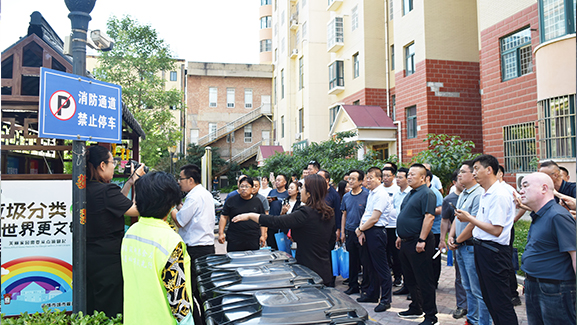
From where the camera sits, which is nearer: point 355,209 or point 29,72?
point 29,72

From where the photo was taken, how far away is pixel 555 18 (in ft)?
33.4

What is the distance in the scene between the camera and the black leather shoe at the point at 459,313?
18.7ft

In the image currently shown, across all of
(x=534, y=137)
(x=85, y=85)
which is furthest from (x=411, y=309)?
(x=534, y=137)

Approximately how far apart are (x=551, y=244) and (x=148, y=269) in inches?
135

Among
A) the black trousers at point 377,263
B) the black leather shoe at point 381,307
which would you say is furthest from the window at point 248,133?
the black leather shoe at point 381,307

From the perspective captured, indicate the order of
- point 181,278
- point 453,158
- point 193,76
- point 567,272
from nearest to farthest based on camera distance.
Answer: point 181,278, point 567,272, point 453,158, point 193,76

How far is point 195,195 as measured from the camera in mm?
5105

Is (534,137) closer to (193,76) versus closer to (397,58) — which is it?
(397,58)

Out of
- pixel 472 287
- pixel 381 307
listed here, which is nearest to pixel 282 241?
pixel 381 307

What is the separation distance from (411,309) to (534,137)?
9001mm

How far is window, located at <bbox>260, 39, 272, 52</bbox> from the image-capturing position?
44656 millimetres

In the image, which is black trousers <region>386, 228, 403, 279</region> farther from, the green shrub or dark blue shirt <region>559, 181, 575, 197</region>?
the green shrub

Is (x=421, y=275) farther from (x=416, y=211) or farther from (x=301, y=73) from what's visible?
(x=301, y=73)

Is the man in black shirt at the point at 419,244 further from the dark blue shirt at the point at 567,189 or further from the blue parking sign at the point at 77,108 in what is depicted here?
the blue parking sign at the point at 77,108
